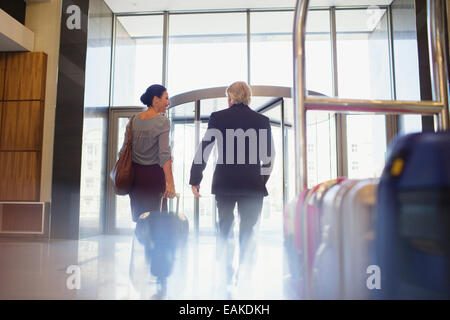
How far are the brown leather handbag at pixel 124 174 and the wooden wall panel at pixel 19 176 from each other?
3.27 metres

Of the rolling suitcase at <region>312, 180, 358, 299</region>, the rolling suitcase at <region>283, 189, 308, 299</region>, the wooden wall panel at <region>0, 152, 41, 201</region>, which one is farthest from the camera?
the wooden wall panel at <region>0, 152, 41, 201</region>

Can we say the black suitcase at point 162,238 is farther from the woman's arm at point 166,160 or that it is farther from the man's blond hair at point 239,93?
the man's blond hair at point 239,93

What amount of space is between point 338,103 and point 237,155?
1139 mm

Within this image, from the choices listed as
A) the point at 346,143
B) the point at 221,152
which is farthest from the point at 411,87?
the point at 221,152

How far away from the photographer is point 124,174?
177cm

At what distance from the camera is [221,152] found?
1847mm

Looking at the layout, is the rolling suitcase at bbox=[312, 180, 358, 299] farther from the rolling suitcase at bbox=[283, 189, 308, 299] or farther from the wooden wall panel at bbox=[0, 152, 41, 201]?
the wooden wall panel at bbox=[0, 152, 41, 201]

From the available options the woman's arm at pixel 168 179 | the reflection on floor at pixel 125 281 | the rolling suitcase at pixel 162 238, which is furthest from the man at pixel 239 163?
the rolling suitcase at pixel 162 238

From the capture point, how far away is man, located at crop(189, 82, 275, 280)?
183cm

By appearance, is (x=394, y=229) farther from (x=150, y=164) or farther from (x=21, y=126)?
(x=21, y=126)

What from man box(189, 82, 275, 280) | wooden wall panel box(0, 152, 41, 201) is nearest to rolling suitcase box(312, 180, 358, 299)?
man box(189, 82, 275, 280)

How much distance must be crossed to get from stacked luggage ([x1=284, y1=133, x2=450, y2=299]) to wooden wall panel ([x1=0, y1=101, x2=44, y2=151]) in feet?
15.6

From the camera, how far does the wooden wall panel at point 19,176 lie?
443cm

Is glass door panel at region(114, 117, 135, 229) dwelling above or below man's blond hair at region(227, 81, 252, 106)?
below
